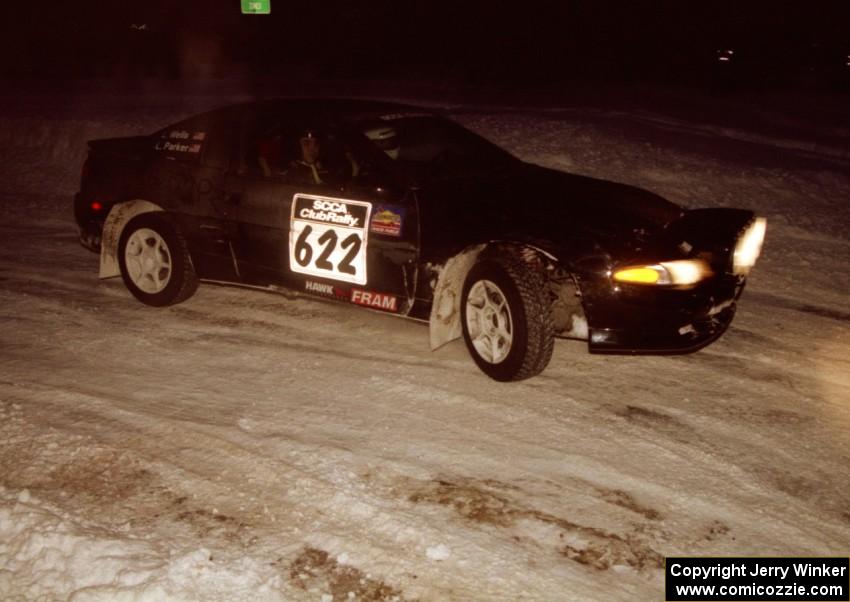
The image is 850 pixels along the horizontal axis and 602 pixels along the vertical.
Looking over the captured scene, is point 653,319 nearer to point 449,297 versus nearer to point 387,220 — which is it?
point 449,297

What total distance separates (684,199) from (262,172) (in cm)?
556

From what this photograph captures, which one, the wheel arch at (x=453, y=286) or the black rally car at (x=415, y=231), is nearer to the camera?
the black rally car at (x=415, y=231)

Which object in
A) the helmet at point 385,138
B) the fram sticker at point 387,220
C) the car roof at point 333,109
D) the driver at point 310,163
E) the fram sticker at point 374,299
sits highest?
the car roof at point 333,109

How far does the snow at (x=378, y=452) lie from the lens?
9.82 feet

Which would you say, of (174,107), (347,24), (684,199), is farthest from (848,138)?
(347,24)

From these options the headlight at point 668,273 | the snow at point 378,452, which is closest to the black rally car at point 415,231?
the headlight at point 668,273

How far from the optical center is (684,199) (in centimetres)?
921

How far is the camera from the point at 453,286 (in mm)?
4781

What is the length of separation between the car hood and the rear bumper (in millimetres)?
289

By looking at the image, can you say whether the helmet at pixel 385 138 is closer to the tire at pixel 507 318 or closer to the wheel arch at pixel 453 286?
the wheel arch at pixel 453 286

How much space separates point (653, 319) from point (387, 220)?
64.4 inches

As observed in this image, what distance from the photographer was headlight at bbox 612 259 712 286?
418 cm

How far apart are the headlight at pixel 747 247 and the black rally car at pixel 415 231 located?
0.01 m

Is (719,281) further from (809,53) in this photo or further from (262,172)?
(809,53)
